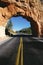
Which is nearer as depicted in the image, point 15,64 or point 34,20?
point 15,64

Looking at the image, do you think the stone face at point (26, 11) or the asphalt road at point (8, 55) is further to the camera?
the stone face at point (26, 11)

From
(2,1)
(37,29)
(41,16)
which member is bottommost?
(37,29)

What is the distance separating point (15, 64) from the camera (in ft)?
33.2

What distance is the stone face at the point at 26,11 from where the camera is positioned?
162 feet

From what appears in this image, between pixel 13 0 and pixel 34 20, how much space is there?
761 centimetres

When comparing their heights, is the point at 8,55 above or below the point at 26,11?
below

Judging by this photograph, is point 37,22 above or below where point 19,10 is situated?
below

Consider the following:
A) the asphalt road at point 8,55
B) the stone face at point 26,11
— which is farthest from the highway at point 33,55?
the stone face at point 26,11

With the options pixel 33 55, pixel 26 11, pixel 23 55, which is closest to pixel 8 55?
pixel 23 55

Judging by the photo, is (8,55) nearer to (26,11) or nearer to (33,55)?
(33,55)

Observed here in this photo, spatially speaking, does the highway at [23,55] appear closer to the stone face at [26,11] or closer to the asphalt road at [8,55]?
the asphalt road at [8,55]

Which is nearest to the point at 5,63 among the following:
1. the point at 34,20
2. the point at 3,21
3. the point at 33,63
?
the point at 33,63

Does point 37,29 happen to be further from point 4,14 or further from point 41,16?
point 4,14

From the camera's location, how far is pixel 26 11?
5147cm
